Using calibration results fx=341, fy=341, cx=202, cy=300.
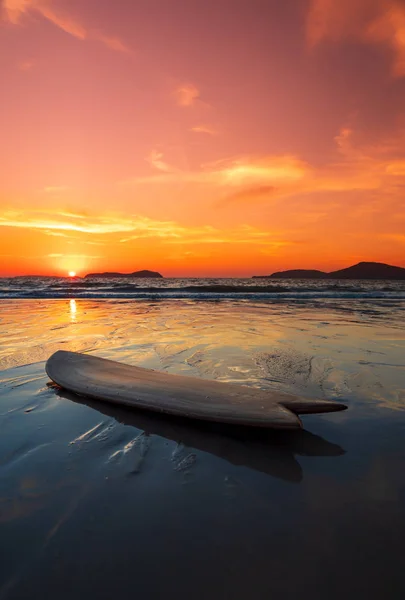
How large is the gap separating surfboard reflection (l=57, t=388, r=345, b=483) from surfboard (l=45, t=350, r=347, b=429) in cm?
12

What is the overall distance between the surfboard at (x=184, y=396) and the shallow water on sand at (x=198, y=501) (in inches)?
5.7

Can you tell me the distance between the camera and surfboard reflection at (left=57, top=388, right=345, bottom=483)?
2330 mm

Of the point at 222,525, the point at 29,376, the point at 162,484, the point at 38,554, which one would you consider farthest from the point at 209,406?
the point at 29,376

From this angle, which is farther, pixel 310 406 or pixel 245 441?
pixel 310 406

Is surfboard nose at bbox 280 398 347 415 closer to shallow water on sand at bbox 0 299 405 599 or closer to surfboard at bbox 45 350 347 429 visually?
surfboard at bbox 45 350 347 429

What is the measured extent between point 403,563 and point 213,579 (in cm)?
84

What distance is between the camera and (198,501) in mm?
1938

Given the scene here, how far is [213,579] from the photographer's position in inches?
56.2

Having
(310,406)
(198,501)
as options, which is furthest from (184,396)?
(198,501)

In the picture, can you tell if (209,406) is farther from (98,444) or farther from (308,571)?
(308,571)

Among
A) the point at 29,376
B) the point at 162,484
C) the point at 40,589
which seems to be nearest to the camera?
the point at 40,589

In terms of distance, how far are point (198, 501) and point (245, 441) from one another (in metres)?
0.79

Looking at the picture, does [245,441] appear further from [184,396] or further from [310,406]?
[184,396]

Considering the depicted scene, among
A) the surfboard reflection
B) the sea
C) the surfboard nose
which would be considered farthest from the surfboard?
the sea
